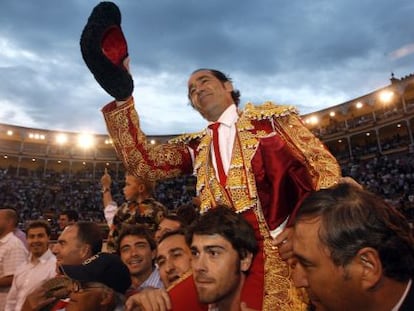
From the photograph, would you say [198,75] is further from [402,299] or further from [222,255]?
[402,299]

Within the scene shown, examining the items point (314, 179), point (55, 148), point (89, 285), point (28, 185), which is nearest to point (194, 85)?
point (314, 179)

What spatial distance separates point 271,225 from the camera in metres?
1.75

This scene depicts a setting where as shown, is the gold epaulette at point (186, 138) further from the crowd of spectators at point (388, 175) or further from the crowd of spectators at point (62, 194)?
the crowd of spectators at point (62, 194)

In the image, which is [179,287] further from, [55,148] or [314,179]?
[55,148]

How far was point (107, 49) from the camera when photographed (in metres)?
1.91

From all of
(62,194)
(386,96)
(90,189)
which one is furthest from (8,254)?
(90,189)

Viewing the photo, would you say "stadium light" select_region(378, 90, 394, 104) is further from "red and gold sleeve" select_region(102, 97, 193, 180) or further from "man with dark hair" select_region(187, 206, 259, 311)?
"man with dark hair" select_region(187, 206, 259, 311)

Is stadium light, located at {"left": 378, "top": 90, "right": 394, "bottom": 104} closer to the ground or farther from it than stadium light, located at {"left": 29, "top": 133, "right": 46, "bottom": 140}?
closer to the ground

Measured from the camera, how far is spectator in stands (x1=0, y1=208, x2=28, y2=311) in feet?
14.9

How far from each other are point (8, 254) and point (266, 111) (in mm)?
4049

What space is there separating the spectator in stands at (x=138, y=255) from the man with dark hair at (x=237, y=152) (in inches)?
48.5

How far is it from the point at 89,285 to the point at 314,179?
1301 mm

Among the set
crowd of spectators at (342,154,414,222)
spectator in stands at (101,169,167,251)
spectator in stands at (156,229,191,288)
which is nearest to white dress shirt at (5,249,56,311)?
Answer: spectator in stands at (101,169,167,251)

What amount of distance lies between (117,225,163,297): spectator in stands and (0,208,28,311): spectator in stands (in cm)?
203
